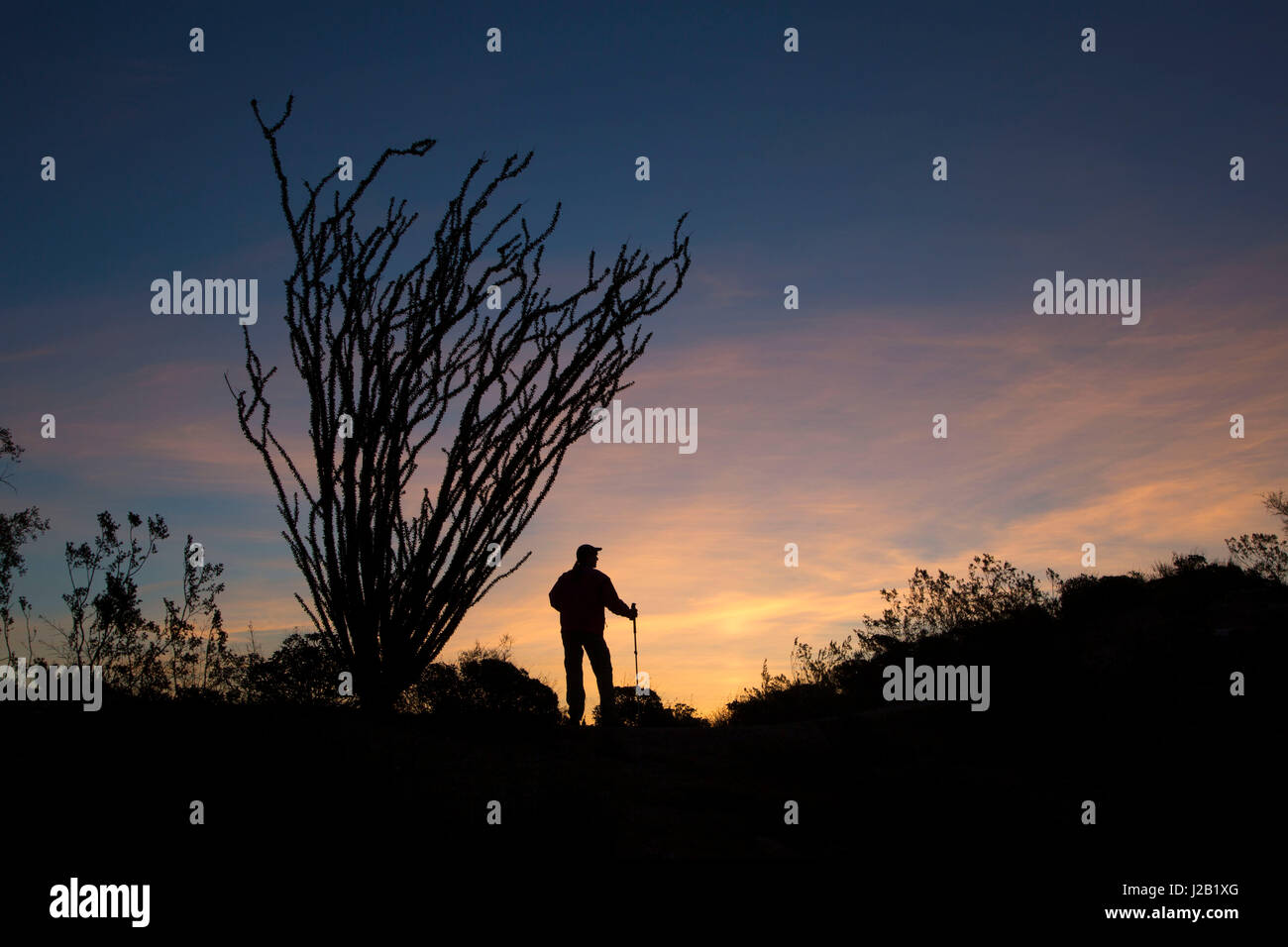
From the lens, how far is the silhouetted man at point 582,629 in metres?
8.26

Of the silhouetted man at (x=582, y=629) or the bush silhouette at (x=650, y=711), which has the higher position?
the silhouetted man at (x=582, y=629)

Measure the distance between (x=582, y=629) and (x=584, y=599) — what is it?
300 mm

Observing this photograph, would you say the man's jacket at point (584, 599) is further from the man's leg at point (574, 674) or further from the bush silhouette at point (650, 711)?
the bush silhouette at point (650, 711)

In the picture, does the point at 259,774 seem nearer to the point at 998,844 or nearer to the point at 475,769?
the point at 475,769

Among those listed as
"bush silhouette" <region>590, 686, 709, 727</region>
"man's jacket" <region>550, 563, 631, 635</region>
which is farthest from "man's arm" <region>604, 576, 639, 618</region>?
"bush silhouette" <region>590, 686, 709, 727</region>

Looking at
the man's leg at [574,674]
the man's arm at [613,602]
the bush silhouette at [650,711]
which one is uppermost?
the man's arm at [613,602]

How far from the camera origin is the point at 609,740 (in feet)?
24.2

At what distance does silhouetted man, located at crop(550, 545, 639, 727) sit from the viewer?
8.26m

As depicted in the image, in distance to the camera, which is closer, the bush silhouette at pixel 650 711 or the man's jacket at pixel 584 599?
the man's jacket at pixel 584 599

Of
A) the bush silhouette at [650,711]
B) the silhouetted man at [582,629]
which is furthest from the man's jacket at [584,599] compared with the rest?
the bush silhouette at [650,711]

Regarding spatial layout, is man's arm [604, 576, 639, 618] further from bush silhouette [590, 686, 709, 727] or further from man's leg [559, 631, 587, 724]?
bush silhouette [590, 686, 709, 727]

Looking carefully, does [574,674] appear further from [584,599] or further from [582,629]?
[584,599]

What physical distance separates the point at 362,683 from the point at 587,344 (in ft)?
11.7
